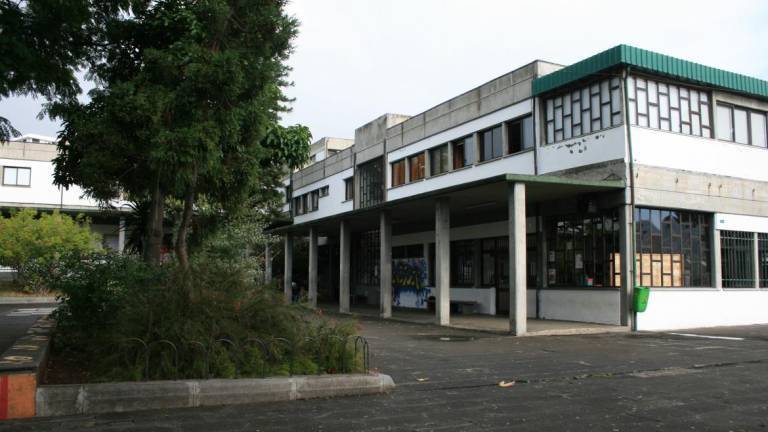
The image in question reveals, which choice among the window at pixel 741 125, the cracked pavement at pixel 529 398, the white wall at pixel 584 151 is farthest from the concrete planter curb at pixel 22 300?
the window at pixel 741 125

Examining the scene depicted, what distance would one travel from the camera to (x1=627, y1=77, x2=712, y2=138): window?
18984 mm

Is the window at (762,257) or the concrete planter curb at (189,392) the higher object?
the window at (762,257)

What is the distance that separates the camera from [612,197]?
18797mm

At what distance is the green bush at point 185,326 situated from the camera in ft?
26.5

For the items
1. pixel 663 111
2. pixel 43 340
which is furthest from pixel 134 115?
pixel 663 111

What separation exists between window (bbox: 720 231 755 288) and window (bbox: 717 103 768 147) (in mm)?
3234

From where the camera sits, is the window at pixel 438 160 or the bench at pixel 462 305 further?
the window at pixel 438 160

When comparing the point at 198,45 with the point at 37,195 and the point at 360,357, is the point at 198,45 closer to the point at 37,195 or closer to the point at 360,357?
the point at 360,357

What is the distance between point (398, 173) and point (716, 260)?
1577cm

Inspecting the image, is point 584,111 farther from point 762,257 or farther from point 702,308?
point 762,257

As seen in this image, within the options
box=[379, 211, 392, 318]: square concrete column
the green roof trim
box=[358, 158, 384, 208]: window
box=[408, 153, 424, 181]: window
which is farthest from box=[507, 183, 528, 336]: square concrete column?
box=[358, 158, 384, 208]: window

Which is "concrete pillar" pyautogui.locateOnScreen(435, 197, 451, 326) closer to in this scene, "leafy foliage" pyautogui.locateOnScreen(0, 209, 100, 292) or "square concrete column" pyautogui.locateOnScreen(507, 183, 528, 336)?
"square concrete column" pyautogui.locateOnScreen(507, 183, 528, 336)

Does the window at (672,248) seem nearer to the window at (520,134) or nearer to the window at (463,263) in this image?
the window at (520,134)

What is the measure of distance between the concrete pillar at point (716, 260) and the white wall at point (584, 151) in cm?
461
